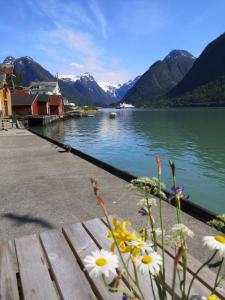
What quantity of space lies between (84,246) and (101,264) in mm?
1885

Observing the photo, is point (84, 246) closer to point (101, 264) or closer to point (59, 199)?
point (101, 264)

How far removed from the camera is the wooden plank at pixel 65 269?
267 cm

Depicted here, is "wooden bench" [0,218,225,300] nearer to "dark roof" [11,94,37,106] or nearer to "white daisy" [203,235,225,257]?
"white daisy" [203,235,225,257]

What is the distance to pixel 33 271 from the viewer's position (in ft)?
10.0

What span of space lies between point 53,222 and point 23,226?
611 mm

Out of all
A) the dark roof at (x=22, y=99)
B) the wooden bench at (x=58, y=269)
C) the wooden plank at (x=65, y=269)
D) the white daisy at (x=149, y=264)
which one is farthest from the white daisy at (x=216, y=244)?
the dark roof at (x=22, y=99)

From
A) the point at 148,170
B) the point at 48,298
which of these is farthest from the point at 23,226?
the point at 148,170

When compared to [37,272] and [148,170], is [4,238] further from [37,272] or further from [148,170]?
[148,170]

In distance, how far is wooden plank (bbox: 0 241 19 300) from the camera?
2775 millimetres

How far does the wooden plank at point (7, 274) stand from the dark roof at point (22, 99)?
75791mm

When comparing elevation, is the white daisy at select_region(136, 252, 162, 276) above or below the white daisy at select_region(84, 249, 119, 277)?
below

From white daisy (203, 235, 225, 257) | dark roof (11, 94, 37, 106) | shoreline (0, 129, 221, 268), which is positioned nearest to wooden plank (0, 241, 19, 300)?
white daisy (203, 235, 225, 257)

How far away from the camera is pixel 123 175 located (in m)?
10.0

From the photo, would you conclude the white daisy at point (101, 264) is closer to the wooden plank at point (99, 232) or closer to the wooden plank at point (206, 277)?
the wooden plank at point (206, 277)
